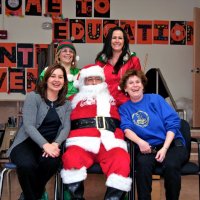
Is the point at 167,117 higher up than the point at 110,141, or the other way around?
the point at 167,117

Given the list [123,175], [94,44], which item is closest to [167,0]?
[94,44]

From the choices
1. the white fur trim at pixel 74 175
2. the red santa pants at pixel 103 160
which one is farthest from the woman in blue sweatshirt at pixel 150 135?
the white fur trim at pixel 74 175

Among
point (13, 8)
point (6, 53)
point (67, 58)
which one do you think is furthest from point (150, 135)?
point (13, 8)

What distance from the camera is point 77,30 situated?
19.8 feet

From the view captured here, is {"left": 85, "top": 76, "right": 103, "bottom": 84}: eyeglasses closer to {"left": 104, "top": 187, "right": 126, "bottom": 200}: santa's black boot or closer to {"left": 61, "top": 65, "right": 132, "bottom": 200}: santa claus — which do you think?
{"left": 61, "top": 65, "right": 132, "bottom": 200}: santa claus

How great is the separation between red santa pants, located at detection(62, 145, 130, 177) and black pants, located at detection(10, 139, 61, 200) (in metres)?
0.08

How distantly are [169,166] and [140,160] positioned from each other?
0.19 m

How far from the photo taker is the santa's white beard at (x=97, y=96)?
2727 millimetres

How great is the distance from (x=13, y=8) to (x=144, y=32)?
2.19 m

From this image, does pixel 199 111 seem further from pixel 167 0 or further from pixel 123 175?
pixel 123 175

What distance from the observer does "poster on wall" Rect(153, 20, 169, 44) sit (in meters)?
6.13

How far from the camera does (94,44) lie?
606cm

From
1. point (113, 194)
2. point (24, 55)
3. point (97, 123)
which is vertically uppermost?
point (24, 55)

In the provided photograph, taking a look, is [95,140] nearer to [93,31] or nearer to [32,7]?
[93,31]
